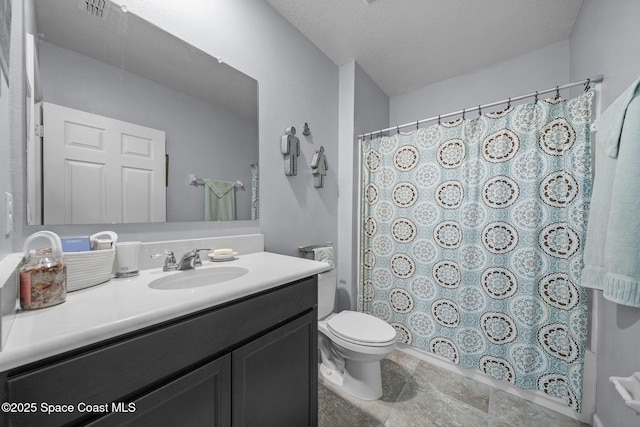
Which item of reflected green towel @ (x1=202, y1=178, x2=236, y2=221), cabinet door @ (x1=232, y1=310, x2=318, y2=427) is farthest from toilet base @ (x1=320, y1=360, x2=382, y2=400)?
reflected green towel @ (x1=202, y1=178, x2=236, y2=221)

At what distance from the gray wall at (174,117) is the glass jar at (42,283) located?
488 millimetres

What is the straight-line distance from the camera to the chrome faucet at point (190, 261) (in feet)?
3.38

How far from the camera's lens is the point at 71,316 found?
1.78 feet

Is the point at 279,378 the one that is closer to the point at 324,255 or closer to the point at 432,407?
the point at 324,255

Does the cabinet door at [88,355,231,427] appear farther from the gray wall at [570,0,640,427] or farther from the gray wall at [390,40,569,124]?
the gray wall at [390,40,569,124]

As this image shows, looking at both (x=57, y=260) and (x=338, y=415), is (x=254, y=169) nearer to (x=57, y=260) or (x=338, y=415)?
(x=57, y=260)

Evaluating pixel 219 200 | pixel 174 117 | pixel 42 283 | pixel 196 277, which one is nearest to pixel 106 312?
pixel 42 283

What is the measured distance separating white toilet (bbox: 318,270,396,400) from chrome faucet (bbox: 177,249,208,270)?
0.81m

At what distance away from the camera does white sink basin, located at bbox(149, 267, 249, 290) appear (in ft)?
3.07

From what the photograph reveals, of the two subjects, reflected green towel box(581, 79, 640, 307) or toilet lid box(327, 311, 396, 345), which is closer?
reflected green towel box(581, 79, 640, 307)

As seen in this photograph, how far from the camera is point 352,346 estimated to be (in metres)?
1.34

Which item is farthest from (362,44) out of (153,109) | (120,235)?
(120,235)

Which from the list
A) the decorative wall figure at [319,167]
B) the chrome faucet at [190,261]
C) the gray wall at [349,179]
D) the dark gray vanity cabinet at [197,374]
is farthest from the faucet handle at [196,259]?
the gray wall at [349,179]

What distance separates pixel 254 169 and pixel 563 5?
2176 millimetres
